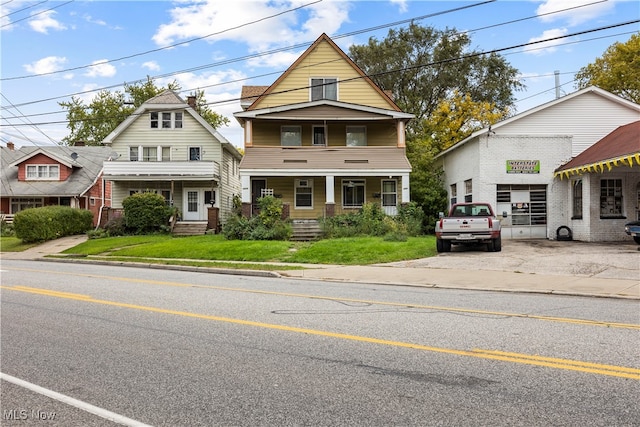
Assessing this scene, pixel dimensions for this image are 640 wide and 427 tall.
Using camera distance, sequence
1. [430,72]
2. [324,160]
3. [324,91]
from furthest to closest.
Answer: [430,72] → [324,91] → [324,160]

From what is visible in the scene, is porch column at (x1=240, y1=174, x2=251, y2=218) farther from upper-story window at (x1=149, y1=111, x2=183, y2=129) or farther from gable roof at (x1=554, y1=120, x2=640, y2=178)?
gable roof at (x1=554, y1=120, x2=640, y2=178)

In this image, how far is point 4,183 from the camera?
4050 cm

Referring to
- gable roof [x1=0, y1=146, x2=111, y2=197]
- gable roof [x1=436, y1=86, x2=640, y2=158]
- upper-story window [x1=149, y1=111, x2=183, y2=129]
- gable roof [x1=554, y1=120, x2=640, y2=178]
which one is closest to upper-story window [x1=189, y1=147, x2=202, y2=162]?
upper-story window [x1=149, y1=111, x2=183, y2=129]

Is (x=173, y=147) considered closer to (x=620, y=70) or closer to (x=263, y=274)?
(x=263, y=274)

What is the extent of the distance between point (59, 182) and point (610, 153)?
38171 millimetres

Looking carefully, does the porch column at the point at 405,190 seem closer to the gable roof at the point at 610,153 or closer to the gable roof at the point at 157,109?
the gable roof at the point at 610,153

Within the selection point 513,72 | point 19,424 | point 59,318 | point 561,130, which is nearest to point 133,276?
point 59,318

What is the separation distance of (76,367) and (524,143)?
75.3 feet

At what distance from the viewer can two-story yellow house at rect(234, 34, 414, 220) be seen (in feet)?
90.5

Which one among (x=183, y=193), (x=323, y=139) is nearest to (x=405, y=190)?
(x=323, y=139)

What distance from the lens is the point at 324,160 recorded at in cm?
2777

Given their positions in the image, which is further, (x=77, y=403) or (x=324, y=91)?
(x=324, y=91)

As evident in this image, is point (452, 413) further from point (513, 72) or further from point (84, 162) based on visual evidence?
point (513, 72)

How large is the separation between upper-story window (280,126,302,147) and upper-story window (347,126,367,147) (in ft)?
9.69
